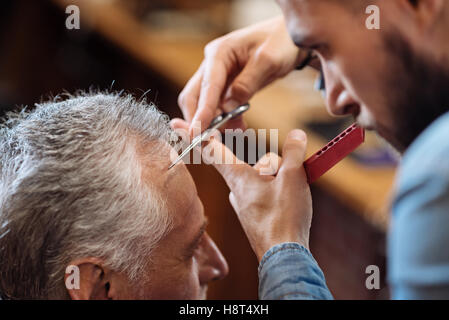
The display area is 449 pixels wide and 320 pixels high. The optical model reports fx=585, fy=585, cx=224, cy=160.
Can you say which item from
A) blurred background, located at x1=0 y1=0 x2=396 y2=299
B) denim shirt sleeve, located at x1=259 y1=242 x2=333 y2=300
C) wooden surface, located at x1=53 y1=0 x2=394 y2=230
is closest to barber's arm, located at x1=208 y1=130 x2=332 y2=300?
denim shirt sleeve, located at x1=259 y1=242 x2=333 y2=300

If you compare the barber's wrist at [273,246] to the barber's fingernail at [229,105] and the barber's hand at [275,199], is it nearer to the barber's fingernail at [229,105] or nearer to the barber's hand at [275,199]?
the barber's hand at [275,199]

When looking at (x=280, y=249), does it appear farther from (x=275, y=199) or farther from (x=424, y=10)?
(x=424, y=10)

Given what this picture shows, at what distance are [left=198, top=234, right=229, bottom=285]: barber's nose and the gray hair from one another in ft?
0.53

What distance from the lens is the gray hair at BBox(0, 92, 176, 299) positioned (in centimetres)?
Result: 99

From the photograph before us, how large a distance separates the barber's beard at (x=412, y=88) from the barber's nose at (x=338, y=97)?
0.23 ft

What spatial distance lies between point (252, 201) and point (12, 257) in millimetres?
421

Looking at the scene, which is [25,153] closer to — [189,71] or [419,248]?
[419,248]

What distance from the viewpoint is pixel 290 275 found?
2.68ft

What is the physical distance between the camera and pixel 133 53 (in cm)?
329

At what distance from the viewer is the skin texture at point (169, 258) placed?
40.7 inches

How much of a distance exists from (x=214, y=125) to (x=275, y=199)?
30cm

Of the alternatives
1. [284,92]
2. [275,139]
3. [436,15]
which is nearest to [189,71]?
[284,92]

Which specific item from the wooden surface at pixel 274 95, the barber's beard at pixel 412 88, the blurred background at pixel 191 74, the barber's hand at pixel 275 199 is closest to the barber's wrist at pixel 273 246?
the barber's hand at pixel 275 199

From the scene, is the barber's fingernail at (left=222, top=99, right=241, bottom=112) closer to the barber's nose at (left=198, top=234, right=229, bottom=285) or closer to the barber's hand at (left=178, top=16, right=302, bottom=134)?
the barber's hand at (left=178, top=16, right=302, bottom=134)
